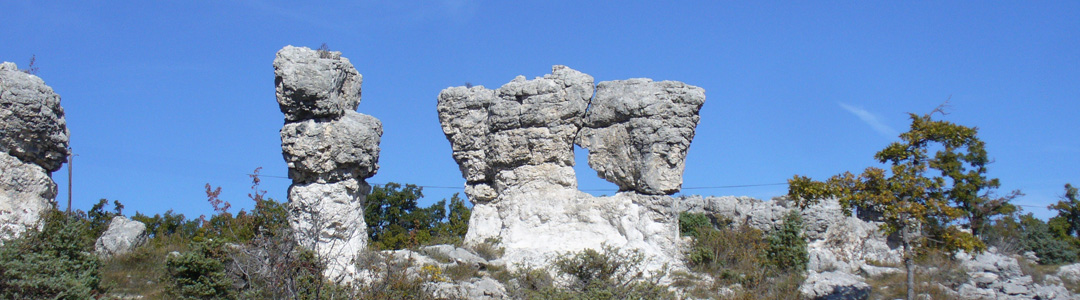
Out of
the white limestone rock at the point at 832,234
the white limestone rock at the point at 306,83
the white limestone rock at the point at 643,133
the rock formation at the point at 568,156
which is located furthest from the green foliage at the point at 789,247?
the white limestone rock at the point at 306,83

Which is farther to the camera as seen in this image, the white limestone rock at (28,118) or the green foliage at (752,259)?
the green foliage at (752,259)

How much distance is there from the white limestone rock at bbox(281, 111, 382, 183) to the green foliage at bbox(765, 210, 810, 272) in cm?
867

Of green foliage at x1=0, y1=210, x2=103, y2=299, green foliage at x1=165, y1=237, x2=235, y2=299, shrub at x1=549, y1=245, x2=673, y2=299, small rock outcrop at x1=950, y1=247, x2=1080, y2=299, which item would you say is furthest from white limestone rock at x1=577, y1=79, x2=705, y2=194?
green foliage at x1=0, y1=210, x2=103, y2=299

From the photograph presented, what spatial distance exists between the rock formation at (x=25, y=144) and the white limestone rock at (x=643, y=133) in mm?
10214

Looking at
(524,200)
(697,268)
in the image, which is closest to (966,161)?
(697,268)

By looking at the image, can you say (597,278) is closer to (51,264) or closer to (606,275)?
(606,275)

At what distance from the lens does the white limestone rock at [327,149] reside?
19.1 m

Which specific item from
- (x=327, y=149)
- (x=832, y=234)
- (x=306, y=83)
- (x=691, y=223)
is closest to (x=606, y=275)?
(x=327, y=149)

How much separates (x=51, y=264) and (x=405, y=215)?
1585cm

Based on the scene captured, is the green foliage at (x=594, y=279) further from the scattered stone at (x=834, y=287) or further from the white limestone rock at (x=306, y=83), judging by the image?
the white limestone rock at (x=306, y=83)

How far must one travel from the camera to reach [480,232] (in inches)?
838

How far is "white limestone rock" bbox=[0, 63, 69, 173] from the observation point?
18578 mm

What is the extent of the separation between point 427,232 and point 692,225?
814 centimetres

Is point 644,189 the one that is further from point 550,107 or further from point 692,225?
point 692,225
